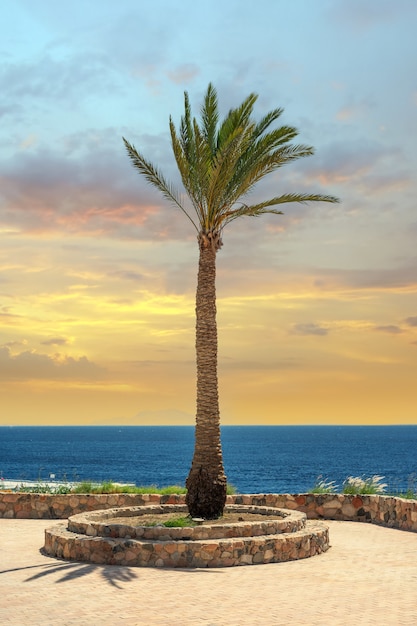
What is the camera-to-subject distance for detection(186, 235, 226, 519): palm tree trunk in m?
19.4

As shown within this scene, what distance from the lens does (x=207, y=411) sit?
2005 centimetres

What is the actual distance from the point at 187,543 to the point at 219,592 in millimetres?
2775

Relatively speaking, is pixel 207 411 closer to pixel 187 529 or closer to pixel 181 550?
pixel 187 529

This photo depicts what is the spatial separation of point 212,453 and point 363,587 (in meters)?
6.44

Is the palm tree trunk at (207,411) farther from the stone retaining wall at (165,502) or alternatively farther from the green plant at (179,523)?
the stone retaining wall at (165,502)

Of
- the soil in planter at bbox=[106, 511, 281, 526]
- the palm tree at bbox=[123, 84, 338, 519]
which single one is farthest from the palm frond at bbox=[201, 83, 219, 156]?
the soil in planter at bbox=[106, 511, 281, 526]

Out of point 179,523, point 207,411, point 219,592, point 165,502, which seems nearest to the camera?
point 219,592

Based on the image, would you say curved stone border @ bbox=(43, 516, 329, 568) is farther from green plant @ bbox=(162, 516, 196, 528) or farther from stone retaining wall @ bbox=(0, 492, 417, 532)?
stone retaining wall @ bbox=(0, 492, 417, 532)

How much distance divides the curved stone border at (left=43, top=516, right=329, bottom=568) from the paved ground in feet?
1.09

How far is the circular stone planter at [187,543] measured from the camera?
16125mm

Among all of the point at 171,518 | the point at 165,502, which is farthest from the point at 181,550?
the point at 165,502

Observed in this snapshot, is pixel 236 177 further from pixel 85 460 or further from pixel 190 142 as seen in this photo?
pixel 85 460

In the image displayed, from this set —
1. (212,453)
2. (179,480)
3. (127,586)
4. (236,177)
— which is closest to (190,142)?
(236,177)

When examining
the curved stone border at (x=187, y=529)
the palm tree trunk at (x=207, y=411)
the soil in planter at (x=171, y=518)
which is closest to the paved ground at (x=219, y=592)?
the curved stone border at (x=187, y=529)
